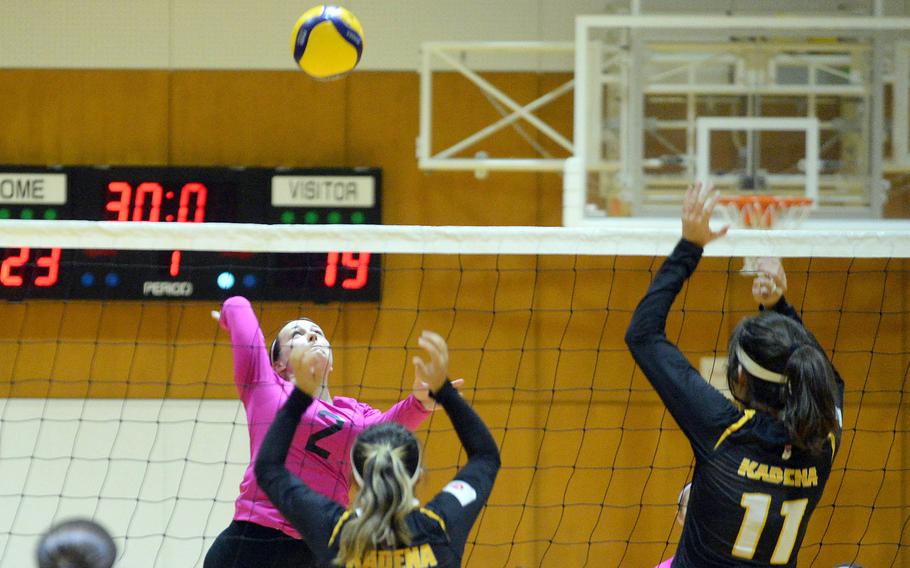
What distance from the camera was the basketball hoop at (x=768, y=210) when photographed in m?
5.34

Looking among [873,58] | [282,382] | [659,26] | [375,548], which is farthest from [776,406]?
[873,58]

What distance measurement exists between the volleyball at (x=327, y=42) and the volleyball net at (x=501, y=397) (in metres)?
1.80

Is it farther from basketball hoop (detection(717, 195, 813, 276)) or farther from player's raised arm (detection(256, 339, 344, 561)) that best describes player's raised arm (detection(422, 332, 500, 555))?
basketball hoop (detection(717, 195, 813, 276))

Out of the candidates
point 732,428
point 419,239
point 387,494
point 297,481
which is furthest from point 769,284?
point 297,481

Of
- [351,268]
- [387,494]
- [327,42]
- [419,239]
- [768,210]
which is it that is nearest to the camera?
[387,494]

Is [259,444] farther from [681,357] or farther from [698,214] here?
[698,214]

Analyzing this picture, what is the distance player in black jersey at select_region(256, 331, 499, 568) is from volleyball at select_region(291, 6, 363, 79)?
2.52 metres

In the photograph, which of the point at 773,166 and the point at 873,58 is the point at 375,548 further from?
the point at 873,58

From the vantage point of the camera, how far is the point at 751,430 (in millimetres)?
2311

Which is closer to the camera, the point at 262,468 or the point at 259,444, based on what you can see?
the point at 262,468

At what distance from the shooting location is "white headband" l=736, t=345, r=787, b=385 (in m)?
2.33

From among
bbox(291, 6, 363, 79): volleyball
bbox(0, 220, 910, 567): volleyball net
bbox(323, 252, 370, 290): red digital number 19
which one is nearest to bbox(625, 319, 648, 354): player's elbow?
bbox(291, 6, 363, 79): volleyball

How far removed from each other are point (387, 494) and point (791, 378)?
3.06 ft

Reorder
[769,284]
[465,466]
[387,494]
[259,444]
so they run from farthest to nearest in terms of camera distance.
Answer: [259,444]
[769,284]
[465,466]
[387,494]
